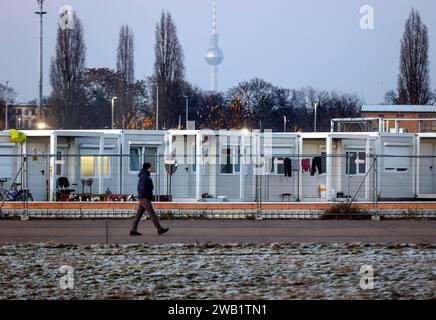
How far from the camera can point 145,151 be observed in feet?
112

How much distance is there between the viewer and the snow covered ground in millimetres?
12453

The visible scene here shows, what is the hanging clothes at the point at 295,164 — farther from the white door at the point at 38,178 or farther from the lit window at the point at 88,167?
the white door at the point at 38,178

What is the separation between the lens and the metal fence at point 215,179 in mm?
29703

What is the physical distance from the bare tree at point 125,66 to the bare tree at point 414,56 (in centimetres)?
1882

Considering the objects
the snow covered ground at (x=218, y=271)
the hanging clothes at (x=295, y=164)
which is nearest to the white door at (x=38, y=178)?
the hanging clothes at (x=295, y=164)

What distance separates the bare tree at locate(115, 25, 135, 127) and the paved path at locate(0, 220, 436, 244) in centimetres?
4462

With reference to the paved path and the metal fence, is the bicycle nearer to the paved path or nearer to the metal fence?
the metal fence

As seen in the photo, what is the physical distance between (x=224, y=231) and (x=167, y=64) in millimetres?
Answer: 45931

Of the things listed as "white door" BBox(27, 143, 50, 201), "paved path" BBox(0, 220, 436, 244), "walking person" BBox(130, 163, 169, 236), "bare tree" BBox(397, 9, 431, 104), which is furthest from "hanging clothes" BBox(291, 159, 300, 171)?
"bare tree" BBox(397, 9, 431, 104)

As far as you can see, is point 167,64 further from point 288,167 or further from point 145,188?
point 145,188
